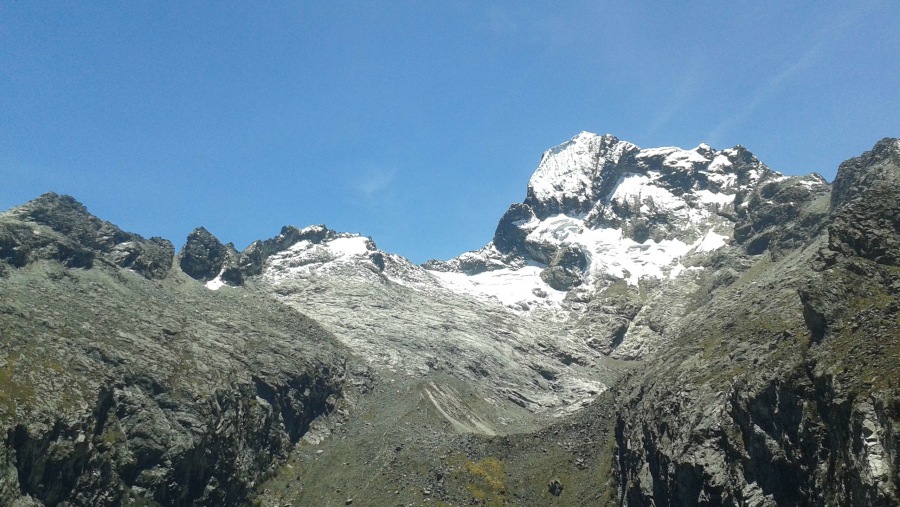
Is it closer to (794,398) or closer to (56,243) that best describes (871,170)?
(794,398)

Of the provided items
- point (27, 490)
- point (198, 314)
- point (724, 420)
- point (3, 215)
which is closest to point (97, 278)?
point (198, 314)

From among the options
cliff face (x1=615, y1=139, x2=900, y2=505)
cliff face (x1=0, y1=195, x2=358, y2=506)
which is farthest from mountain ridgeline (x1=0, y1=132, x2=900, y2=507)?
cliff face (x1=0, y1=195, x2=358, y2=506)

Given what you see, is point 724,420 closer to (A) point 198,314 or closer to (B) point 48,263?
(A) point 198,314

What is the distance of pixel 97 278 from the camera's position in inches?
6427

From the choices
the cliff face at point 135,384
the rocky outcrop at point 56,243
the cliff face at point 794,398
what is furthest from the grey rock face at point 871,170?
the rocky outcrop at point 56,243

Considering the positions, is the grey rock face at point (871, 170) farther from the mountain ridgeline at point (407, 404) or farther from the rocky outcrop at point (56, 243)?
the rocky outcrop at point (56, 243)

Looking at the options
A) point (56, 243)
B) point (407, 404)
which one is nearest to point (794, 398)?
point (407, 404)

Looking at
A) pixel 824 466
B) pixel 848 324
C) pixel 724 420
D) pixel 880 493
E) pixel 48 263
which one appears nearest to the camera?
pixel 880 493

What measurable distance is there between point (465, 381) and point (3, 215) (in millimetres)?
148182

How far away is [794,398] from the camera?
59.8 m

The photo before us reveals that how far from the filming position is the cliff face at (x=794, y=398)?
4741cm

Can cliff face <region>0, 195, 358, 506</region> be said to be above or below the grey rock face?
below

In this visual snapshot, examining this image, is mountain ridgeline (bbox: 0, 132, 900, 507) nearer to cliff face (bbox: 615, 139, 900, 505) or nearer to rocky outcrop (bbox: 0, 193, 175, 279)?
cliff face (bbox: 615, 139, 900, 505)

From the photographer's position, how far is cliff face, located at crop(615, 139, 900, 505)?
4741cm
